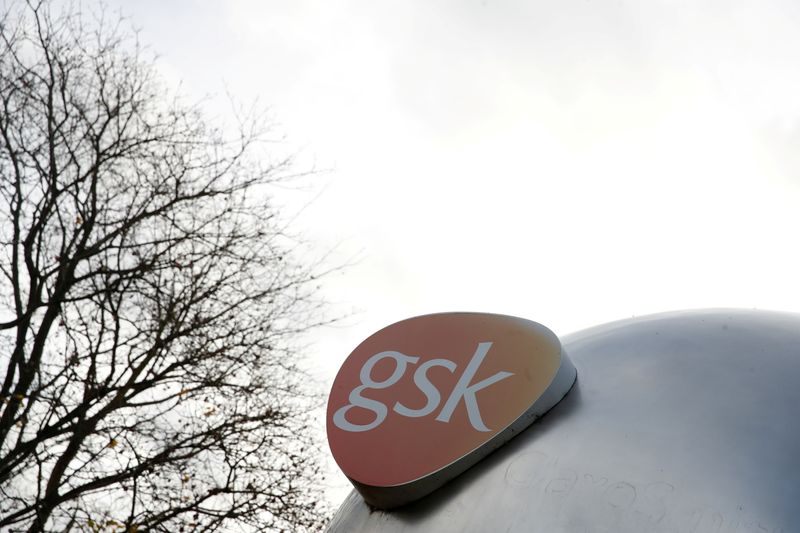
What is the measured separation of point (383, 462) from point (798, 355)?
2.72 metres

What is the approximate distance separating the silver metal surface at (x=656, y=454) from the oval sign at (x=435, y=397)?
0.12 m

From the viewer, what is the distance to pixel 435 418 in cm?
519

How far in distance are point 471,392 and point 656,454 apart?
1.26 meters

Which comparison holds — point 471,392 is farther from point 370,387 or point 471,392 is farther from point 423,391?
point 370,387

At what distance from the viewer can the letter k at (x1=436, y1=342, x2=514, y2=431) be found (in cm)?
509

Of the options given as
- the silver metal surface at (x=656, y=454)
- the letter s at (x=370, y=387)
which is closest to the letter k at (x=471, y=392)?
the silver metal surface at (x=656, y=454)

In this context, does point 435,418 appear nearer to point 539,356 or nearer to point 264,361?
point 539,356

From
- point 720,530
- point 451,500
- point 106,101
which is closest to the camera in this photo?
point 720,530

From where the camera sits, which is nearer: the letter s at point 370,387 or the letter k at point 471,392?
the letter k at point 471,392

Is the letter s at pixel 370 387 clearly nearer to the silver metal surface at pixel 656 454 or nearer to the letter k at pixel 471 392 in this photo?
the letter k at pixel 471 392

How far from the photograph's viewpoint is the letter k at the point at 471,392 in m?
5.09

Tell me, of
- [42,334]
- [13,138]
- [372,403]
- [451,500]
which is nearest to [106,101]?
[13,138]

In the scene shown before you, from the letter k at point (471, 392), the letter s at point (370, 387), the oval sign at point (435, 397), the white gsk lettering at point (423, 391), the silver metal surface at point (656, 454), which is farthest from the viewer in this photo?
the letter s at point (370, 387)

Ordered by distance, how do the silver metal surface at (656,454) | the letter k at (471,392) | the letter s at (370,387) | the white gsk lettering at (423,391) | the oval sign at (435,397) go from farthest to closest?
the letter s at (370,387) → the white gsk lettering at (423,391) → the letter k at (471,392) → the oval sign at (435,397) → the silver metal surface at (656,454)
